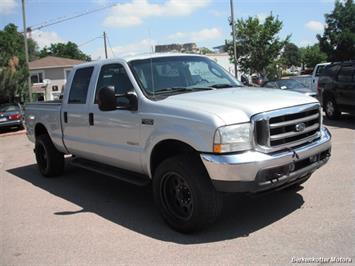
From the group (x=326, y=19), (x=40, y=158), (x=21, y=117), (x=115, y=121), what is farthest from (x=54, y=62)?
(x=115, y=121)

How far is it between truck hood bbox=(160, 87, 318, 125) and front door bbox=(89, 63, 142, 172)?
669mm

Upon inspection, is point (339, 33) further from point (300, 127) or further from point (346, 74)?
point (300, 127)

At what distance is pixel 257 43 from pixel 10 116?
18098 mm

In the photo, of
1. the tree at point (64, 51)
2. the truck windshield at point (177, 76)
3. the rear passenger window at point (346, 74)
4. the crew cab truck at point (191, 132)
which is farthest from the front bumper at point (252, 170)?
the tree at point (64, 51)

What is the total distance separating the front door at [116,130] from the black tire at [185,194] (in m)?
0.60

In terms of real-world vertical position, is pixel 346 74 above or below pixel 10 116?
above

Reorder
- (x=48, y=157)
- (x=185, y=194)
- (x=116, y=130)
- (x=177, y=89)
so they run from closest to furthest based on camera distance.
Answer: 1. (x=185, y=194)
2. (x=177, y=89)
3. (x=116, y=130)
4. (x=48, y=157)

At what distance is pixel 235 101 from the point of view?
4871 millimetres

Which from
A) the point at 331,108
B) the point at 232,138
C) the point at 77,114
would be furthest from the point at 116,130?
the point at 331,108

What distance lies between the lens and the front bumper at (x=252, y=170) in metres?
4.43

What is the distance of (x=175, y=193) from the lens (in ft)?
16.9

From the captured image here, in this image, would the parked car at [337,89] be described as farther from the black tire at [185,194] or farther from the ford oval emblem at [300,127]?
the black tire at [185,194]

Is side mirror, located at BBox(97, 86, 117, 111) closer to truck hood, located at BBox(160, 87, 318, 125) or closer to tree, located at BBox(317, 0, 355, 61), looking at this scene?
truck hood, located at BBox(160, 87, 318, 125)

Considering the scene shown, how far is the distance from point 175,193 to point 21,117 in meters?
18.1
